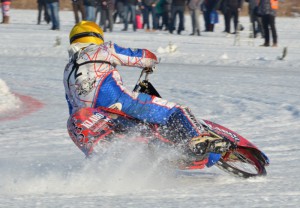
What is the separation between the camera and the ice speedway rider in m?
6.94

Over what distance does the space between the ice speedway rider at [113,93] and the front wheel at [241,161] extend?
0.42m

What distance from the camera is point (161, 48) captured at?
73.3ft

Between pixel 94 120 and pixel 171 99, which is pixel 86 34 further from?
pixel 171 99

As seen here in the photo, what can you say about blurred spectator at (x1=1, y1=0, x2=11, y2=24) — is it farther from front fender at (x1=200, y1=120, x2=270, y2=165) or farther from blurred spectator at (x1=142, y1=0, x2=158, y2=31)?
front fender at (x1=200, y1=120, x2=270, y2=165)

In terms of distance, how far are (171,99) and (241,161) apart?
7.12 meters

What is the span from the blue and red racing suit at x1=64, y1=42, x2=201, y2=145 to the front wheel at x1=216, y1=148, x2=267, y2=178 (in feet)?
1.69

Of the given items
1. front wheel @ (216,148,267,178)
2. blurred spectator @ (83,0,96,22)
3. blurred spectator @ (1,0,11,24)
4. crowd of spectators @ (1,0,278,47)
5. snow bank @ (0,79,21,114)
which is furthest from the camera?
blurred spectator @ (1,0,11,24)

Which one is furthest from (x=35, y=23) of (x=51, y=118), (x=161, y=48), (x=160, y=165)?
(x=160, y=165)

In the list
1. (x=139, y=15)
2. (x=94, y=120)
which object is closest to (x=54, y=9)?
(x=139, y=15)

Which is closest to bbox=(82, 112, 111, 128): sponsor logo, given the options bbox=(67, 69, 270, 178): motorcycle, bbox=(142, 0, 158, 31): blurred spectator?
bbox=(67, 69, 270, 178): motorcycle

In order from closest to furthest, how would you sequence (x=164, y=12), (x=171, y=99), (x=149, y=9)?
(x=171, y=99) < (x=164, y=12) < (x=149, y=9)

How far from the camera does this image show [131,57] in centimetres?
716

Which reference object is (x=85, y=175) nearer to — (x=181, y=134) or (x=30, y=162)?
(x=181, y=134)

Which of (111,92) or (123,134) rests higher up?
(111,92)
